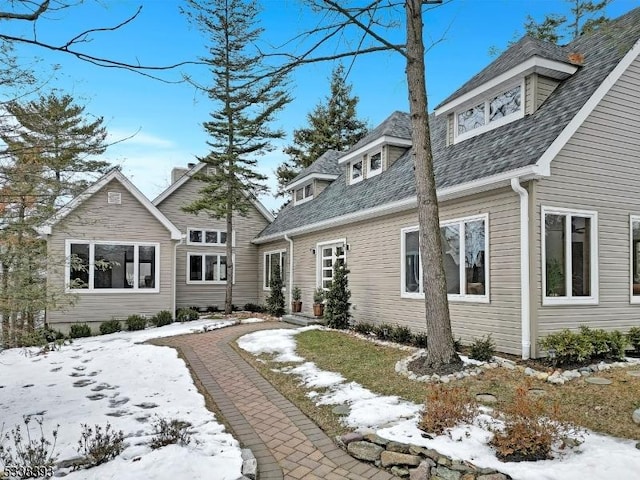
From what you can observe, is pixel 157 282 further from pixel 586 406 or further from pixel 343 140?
pixel 343 140

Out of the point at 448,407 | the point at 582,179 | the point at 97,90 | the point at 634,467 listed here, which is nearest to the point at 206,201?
the point at 97,90

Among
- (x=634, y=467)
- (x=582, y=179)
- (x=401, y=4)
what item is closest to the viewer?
(x=634, y=467)

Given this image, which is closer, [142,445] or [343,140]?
[142,445]

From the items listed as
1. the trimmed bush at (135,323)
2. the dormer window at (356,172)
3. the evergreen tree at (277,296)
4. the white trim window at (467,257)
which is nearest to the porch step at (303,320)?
the evergreen tree at (277,296)

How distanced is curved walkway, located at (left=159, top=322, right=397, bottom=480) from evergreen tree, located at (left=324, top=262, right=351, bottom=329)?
3.91 m

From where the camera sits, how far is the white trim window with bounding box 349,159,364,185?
15156 mm

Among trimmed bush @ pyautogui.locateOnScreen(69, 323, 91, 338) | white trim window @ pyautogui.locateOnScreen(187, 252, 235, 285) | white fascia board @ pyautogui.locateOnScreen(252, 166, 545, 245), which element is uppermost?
white fascia board @ pyautogui.locateOnScreen(252, 166, 545, 245)

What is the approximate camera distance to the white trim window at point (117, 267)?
14195mm

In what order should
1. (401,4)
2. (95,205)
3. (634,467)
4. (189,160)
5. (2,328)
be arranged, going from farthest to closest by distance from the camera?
(189,160), (95,205), (401,4), (2,328), (634,467)

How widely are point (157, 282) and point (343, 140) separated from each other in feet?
64.6

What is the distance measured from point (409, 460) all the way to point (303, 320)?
31.4 feet

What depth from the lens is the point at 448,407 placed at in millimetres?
4512

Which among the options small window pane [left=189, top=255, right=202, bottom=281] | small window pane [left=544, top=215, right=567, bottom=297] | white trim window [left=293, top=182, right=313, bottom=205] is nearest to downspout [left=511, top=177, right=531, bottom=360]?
small window pane [left=544, top=215, right=567, bottom=297]

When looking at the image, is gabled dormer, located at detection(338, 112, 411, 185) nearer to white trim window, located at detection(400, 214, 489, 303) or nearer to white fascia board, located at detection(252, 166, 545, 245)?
white fascia board, located at detection(252, 166, 545, 245)
